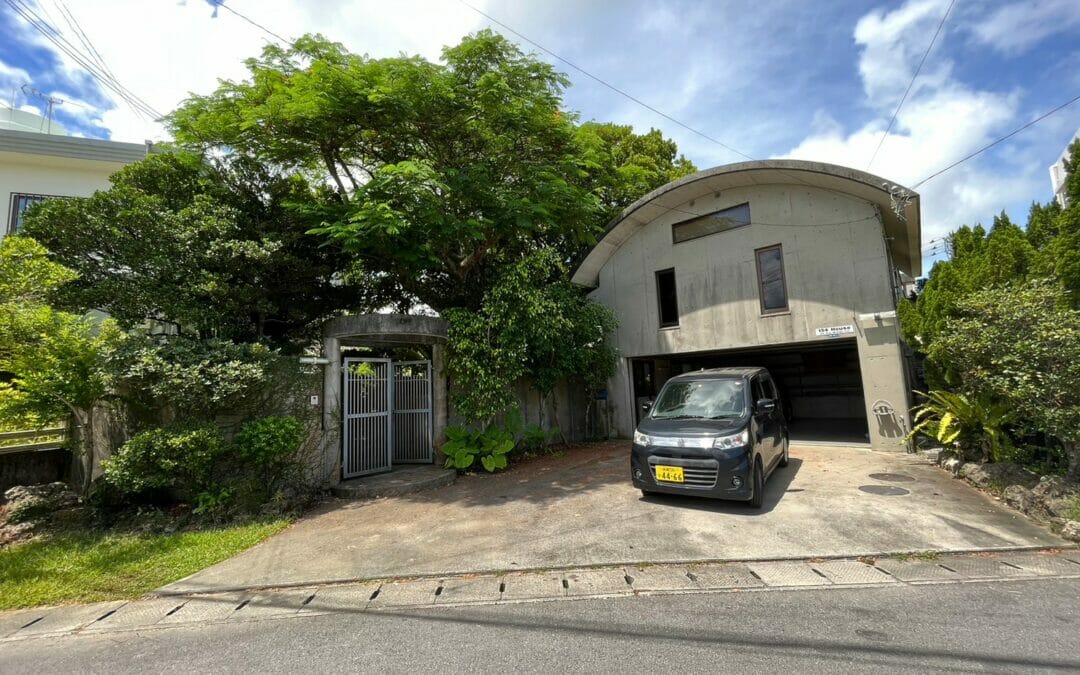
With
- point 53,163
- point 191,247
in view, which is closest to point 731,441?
point 191,247

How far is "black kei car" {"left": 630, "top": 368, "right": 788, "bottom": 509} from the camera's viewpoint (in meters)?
5.53

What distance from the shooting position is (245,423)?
6.54m

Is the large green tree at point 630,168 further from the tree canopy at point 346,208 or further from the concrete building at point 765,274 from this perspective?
the tree canopy at point 346,208

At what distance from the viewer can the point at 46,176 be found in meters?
11.8

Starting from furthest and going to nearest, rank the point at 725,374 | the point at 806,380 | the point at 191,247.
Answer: the point at 806,380 < the point at 191,247 < the point at 725,374

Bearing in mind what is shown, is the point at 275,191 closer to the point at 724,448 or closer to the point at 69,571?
the point at 69,571

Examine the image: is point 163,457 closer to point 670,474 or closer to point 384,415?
point 384,415

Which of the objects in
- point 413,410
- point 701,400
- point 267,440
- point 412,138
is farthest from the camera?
point 413,410

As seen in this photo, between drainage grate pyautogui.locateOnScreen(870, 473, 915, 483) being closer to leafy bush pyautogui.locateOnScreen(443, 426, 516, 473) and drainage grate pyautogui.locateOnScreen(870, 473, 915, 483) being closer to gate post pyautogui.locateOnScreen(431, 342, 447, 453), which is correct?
leafy bush pyautogui.locateOnScreen(443, 426, 516, 473)

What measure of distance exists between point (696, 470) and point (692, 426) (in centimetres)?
62

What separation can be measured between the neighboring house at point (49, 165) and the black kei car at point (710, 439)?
14.9m

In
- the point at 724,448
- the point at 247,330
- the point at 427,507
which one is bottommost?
the point at 427,507

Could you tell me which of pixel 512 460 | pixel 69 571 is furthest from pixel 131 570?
pixel 512 460

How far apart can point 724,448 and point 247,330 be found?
791cm
